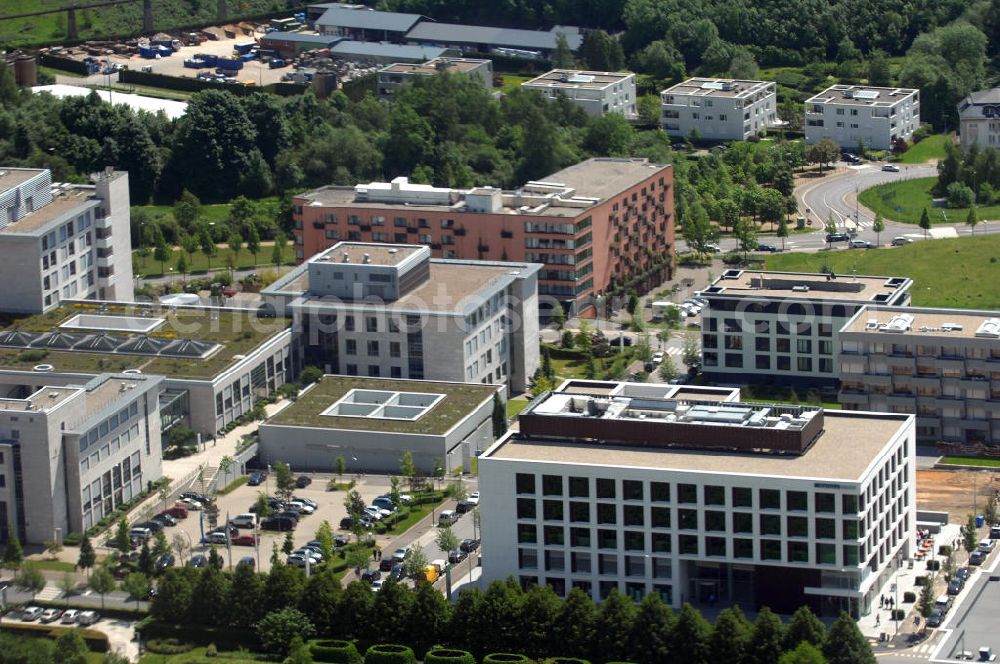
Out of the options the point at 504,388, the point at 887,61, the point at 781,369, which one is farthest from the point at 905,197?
the point at 504,388

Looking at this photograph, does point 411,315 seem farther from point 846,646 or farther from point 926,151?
point 926,151

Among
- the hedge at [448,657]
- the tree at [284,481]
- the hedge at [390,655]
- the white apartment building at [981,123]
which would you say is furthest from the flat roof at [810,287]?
the white apartment building at [981,123]

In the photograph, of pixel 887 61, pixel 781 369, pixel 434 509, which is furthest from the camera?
pixel 887 61

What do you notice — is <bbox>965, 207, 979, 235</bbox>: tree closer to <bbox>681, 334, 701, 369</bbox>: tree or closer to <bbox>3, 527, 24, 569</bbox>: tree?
<bbox>681, 334, 701, 369</bbox>: tree

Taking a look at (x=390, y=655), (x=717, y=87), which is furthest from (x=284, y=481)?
(x=717, y=87)

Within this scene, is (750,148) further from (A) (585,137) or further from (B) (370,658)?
(B) (370,658)

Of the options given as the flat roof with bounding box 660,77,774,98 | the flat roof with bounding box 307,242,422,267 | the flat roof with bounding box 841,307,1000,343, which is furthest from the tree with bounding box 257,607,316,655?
the flat roof with bounding box 660,77,774,98

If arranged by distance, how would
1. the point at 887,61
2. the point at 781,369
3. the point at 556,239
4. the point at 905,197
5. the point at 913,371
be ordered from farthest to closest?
the point at 887,61 → the point at 905,197 → the point at 556,239 → the point at 781,369 → the point at 913,371
